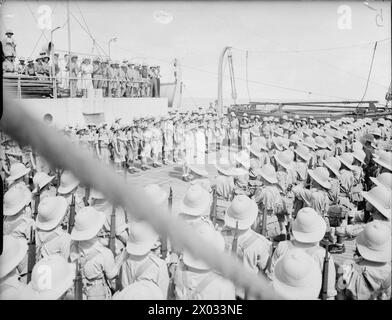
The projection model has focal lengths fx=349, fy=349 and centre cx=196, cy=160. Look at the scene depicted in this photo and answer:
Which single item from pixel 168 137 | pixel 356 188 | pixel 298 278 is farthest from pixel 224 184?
pixel 168 137

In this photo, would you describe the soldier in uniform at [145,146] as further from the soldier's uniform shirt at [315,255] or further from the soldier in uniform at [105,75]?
the soldier's uniform shirt at [315,255]

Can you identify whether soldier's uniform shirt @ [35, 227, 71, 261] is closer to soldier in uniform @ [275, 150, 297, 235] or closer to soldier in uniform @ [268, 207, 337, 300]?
soldier in uniform @ [268, 207, 337, 300]

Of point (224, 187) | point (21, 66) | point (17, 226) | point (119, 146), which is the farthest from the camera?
point (21, 66)

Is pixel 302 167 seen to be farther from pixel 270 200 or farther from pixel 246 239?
pixel 246 239

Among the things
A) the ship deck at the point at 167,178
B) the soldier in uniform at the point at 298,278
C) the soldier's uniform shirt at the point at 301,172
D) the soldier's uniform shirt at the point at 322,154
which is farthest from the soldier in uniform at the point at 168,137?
the soldier in uniform at the point at 298,278

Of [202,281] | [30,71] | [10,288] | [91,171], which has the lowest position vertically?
[202,281]

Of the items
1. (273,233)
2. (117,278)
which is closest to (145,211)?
(117,278)

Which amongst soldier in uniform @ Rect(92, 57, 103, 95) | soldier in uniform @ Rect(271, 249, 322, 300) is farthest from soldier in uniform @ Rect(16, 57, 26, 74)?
soldier in uniform @ Rect(271, 249, 322, 300)

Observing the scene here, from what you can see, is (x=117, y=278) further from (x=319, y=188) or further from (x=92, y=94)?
(x=92, y=94)
